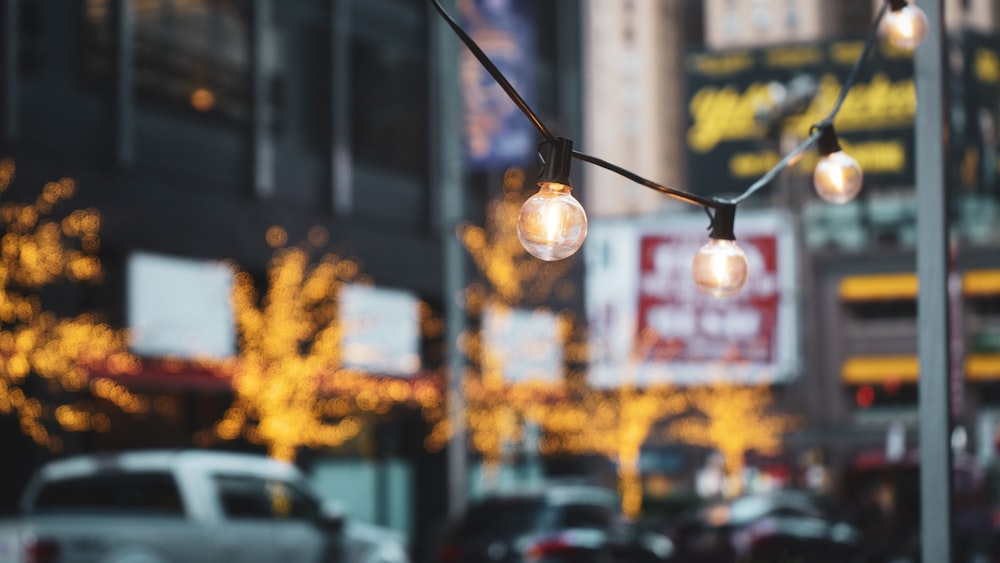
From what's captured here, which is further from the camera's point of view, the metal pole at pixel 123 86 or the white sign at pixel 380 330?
the white sign at pixel 380 330

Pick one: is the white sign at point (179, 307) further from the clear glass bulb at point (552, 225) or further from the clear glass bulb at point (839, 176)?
the clear glass bulb at point (552, 225)

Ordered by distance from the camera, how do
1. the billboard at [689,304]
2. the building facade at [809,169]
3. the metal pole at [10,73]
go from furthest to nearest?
the billboard at [689,304]
the building facade at [809,169]
the metal pole at [10,73]

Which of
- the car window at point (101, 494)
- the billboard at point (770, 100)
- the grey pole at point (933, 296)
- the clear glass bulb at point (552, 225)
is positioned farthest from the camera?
the billboard at point (770, 100)

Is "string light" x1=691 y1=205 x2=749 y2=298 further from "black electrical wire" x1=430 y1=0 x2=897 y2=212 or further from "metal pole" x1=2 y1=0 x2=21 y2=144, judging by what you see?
"metal pole" x1=2 y1=0 x2=21 y2=144

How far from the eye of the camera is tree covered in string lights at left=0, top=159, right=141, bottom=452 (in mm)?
16984

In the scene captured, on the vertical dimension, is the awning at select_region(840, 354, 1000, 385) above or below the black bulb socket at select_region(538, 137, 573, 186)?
below

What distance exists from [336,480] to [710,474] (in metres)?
52.9

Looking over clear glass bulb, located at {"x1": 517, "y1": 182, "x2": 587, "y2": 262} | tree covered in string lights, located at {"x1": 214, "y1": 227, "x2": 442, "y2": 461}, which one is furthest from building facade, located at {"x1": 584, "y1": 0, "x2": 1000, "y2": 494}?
tree covered in string lights, located at {"x1": 214, "y1": 227, "x2": 442, "y2": 461}

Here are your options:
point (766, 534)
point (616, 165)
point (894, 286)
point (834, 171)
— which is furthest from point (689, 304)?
point (894, 286)

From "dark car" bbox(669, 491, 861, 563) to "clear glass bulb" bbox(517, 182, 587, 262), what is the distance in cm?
1458

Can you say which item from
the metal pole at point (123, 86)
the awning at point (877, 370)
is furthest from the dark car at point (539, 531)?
the awning at point (877, 370)

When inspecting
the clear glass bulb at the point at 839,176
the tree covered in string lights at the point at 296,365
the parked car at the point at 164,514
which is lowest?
the parked car at the point at 164,514

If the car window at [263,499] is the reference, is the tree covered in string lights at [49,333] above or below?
above

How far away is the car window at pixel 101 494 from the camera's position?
Answer: 13375 mm
